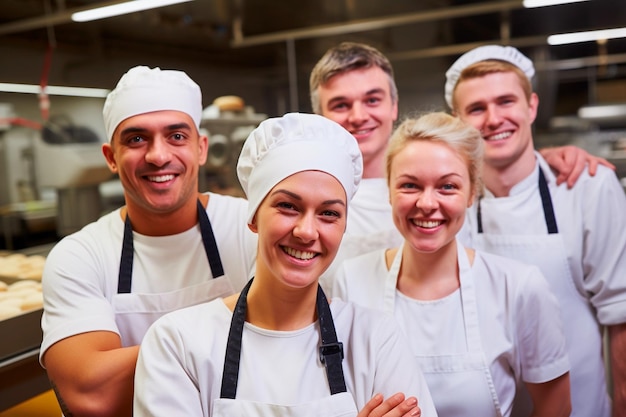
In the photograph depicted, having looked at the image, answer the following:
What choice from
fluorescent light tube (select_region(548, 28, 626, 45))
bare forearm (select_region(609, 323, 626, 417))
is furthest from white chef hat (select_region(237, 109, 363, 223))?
fluorescent light tube (select_region(548, 28, 626, 45))

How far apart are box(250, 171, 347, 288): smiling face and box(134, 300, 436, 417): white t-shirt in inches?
5.8

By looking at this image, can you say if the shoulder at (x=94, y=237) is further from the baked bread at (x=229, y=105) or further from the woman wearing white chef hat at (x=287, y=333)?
the baked bread at (x=229, y=105)

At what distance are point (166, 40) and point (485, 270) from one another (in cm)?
392

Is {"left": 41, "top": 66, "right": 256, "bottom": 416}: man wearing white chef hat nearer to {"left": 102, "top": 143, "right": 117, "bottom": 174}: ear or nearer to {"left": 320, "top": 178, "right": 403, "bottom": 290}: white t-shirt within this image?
{"left": 102, "top": 143, "right": 117, "bottom": 174}: ear

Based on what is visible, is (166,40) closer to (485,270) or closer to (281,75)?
(281,75)

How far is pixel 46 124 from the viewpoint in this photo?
4051mm

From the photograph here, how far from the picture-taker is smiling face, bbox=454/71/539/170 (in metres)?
1.72

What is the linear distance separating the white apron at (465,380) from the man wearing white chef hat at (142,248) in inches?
21.3

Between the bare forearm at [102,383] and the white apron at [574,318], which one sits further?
the white apron at [574,318]

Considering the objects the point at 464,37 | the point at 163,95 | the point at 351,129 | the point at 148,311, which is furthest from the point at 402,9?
the point at 148,311

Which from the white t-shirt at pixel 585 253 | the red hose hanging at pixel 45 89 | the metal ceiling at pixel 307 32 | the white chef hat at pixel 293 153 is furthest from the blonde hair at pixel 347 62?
the red hose hanging at pixel 45 89

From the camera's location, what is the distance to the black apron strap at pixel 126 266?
143cm

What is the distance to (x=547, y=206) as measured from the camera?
1706 mm

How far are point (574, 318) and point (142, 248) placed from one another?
124 cm
